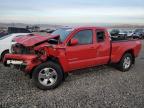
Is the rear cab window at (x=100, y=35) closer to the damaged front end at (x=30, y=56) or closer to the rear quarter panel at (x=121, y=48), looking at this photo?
the rear quarter panel at (x=121, y=48)

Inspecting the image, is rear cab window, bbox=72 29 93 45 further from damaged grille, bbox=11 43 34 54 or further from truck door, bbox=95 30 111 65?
damaged grille, bbox=11 43 34 54

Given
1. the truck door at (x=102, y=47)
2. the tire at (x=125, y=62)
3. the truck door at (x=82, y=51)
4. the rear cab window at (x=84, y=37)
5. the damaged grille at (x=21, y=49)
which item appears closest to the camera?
the damaged grille at (x=21, y=49)

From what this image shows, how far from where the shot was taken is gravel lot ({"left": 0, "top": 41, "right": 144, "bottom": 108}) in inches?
215

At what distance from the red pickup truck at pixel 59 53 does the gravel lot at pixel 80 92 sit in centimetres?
45

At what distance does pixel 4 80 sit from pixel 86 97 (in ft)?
9.69

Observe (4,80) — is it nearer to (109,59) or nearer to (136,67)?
(109,59)

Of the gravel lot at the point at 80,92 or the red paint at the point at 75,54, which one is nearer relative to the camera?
the gravel lot at the point at 80,92

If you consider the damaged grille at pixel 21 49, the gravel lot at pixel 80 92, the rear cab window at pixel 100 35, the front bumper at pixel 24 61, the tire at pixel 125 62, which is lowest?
the gravel lot at pixel 80 92

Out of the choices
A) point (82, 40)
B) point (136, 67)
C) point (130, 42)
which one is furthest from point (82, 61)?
point (136, 67)

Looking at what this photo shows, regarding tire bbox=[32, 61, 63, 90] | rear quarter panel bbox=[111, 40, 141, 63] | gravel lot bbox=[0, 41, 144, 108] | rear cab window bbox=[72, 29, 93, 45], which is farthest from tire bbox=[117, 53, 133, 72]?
tire bbox=[32, 61, 63, 90]

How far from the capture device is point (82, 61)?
7.39m

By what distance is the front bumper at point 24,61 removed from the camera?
6457 mm

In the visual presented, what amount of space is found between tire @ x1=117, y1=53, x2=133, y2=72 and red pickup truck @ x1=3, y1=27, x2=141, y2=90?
0.79 meters

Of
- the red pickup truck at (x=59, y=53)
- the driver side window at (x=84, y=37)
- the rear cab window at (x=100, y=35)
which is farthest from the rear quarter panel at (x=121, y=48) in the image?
the driver side window at (x=84, y=37)
